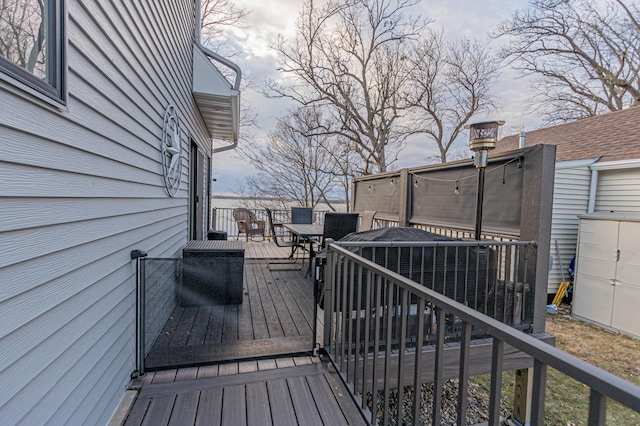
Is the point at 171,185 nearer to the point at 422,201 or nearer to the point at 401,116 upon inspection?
the point at 422,201

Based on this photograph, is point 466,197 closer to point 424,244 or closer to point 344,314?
point 424,244

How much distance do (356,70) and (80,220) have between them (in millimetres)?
12891

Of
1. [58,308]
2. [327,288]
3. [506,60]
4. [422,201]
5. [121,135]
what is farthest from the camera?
[506,60]

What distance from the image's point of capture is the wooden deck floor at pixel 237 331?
240cm

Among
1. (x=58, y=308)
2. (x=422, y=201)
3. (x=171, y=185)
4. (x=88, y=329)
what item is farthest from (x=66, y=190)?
(x=422, y=201)

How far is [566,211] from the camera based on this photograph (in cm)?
637

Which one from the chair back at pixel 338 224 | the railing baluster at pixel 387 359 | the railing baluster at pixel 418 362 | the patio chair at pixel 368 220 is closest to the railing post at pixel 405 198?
the patio chair at pixel 368 220

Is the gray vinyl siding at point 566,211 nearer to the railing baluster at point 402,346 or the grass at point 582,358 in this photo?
the grass at point 582,358

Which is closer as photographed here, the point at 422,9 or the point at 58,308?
the point at 58,308

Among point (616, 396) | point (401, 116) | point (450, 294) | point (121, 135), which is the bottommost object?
point (450, 294)

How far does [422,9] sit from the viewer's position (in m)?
10.8

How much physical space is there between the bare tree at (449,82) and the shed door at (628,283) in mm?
8869

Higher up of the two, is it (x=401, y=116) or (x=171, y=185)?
(x=401, y=116)

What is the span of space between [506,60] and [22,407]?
14.6 metres
